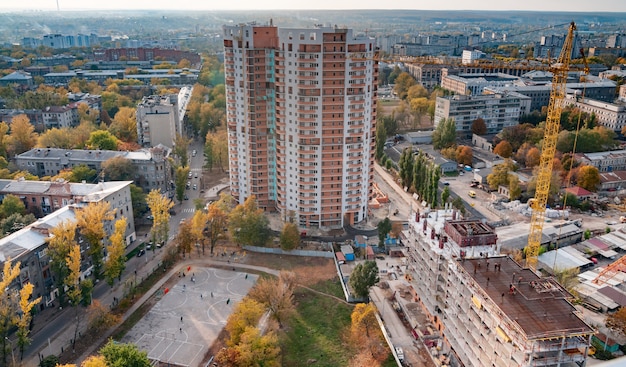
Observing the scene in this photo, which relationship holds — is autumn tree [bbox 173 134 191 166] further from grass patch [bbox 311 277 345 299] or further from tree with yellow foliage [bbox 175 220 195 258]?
grass patch [bbox 311 277 345 299]

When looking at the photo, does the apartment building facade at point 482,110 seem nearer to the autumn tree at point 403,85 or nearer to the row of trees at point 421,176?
the row of trees at point 421,176

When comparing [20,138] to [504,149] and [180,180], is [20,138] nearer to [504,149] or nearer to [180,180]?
[180,180]

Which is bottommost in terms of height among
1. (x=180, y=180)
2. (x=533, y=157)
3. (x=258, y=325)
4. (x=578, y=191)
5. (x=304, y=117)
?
(x=258, y=325)

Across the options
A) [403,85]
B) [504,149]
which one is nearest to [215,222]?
[504,149]

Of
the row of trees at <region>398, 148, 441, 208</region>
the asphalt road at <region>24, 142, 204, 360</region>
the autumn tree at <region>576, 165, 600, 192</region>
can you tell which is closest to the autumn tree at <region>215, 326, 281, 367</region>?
the asphalt road at <region>24, 142, 204, 360</region>

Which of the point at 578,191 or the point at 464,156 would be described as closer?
the point at 578,191

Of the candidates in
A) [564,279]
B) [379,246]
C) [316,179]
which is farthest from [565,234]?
[316,179]
